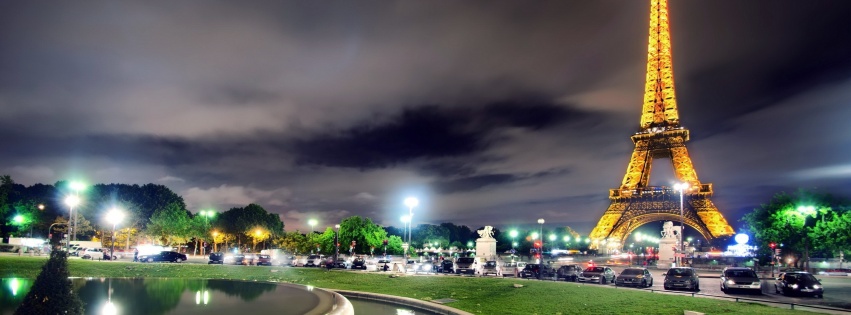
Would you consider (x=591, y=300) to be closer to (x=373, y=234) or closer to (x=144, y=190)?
(x=373, y=234)

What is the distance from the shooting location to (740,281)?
3112 centimetres

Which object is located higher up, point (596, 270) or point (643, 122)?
point (643, 122)

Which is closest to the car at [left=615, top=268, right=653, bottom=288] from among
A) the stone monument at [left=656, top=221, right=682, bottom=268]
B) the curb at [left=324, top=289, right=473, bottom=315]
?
the curb at [left=324, top=289, right=473, bottom=315]

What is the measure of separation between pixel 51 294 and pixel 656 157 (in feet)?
346

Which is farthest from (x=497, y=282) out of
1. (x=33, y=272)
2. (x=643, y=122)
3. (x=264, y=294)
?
(x=643, y=122)

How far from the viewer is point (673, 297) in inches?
985

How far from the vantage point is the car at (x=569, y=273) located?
4119cm

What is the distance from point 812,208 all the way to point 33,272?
69.4 meters

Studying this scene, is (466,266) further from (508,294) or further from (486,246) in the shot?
(508,294)

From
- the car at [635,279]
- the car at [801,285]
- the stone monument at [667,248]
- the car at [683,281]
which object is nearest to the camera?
the car at [801,285]

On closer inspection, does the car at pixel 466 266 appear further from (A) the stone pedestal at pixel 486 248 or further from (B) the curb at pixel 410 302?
(B) the curb at pixel 410 302

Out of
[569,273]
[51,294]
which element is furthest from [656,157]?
[51,294]

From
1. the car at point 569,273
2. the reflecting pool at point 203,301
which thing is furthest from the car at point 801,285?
the reflecting pool at point 203,301

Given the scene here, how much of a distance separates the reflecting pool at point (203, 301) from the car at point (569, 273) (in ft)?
69.3
